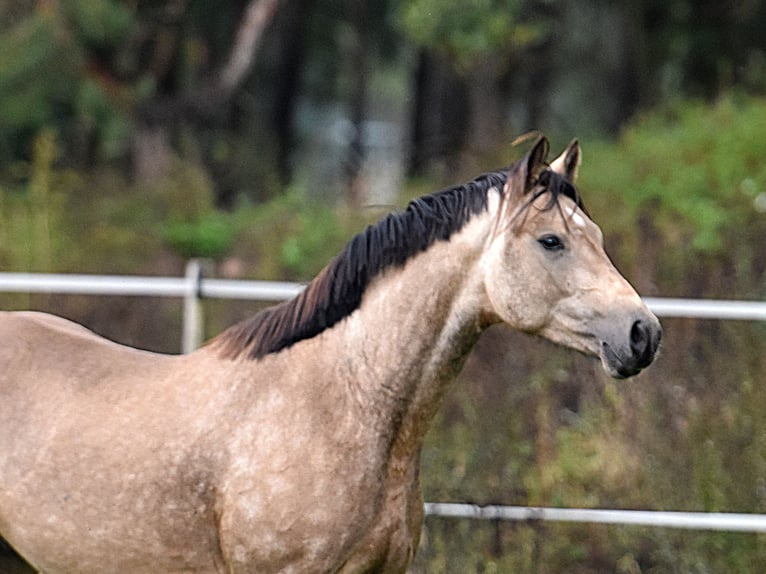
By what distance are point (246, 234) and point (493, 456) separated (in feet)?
14.9

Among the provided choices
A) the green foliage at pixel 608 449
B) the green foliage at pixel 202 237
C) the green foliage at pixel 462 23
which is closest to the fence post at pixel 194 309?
the green foliage at pixel 608 449

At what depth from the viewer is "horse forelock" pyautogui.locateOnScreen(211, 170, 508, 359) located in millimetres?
3293

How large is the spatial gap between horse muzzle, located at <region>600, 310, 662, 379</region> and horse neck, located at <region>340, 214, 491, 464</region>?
389 millimetres

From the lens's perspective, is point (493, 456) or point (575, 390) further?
point (575, 390)

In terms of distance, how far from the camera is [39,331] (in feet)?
12.0

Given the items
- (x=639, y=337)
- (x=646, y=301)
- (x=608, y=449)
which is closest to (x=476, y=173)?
(x=608, y=449)

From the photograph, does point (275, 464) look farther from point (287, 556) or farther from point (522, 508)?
point (522, 508)

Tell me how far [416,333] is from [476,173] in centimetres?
582

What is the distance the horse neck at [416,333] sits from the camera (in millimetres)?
3252

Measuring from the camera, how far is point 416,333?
10.8ft

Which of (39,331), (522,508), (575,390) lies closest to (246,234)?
(575,390)

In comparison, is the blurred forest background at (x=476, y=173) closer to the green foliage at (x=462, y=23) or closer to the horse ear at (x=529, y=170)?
the green foliage at (x=462, y=23)

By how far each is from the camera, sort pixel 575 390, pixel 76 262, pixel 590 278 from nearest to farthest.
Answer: pixel 590 278
pixel 575 390
pixel 76 262

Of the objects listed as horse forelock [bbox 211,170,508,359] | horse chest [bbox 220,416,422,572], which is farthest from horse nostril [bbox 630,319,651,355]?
horse chest [bbox 220,416,422,572]
